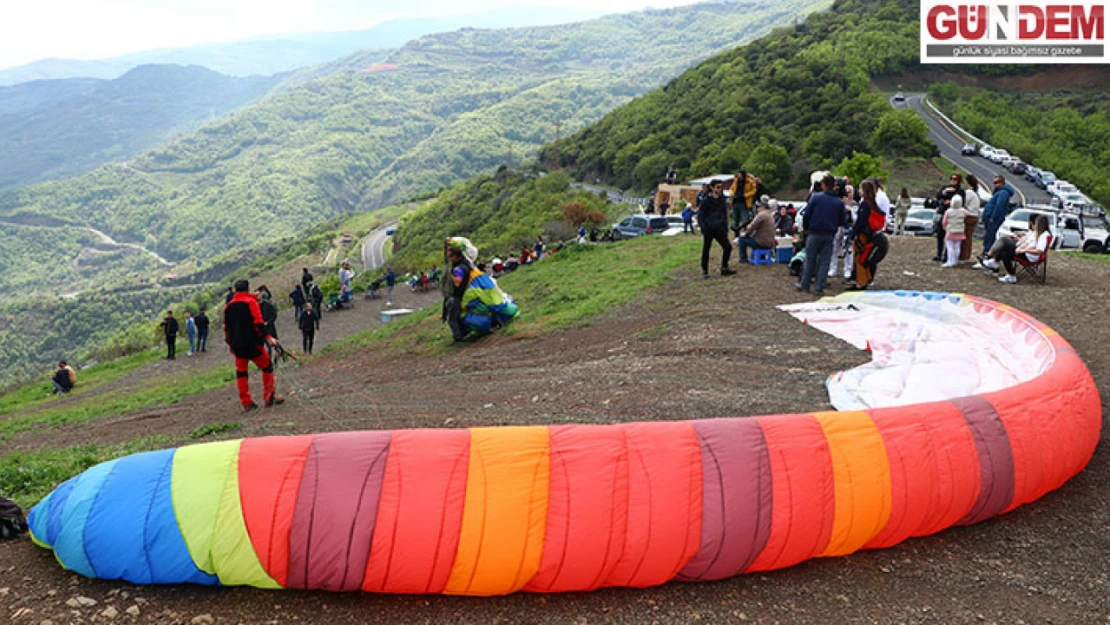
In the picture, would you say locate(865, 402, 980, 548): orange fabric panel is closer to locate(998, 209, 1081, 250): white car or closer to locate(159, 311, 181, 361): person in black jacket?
locate(998, 209, 1081, 250): white car

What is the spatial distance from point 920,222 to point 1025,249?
43.8 feet

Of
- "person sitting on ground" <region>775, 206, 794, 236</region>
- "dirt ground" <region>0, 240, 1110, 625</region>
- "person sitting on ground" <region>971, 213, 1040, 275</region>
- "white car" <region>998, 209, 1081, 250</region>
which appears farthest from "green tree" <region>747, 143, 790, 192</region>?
"person sitting on ground" <region>971, 213, 1040, 275</region>

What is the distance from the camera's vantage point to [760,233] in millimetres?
13453

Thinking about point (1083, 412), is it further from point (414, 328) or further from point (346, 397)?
point (414, 328)

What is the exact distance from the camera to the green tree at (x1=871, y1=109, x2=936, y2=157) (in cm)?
4847

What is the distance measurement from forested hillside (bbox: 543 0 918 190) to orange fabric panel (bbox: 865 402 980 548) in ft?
135

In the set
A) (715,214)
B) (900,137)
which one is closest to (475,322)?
(715,214)

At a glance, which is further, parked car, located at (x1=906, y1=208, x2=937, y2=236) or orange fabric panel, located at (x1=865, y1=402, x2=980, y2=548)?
parked car, located at (x1=906, y1=208, x2=937, y2=236)

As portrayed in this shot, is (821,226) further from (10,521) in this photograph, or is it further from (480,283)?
(10,521)

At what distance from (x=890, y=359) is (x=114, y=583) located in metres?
7.10

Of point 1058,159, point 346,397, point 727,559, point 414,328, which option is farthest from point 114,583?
point 1058,159

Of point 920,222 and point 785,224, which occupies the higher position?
point 785,224

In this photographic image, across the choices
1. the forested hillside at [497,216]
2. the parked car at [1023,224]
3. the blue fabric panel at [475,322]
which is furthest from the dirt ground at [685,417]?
the forested hillside at [497,216]

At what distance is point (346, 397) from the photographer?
32.0ft
